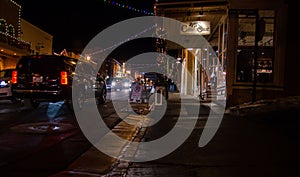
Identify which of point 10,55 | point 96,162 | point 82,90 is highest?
point 10,55

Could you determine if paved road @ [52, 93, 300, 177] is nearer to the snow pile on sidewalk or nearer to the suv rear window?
the snow pile on sidewalk

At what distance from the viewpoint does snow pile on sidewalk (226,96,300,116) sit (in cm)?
1240

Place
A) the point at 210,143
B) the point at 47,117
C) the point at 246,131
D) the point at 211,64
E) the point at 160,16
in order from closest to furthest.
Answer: the point at 210,143 < the point at 246,131 < the point at 47,117 < the point at 160,16 < the point at 211,64

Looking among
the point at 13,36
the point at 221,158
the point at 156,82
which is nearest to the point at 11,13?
the point at 13,36

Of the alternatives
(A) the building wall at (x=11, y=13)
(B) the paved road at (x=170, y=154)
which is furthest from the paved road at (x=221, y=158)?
(A) the building wall at (x=11, y=13)

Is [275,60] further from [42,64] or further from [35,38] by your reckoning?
[35,38]

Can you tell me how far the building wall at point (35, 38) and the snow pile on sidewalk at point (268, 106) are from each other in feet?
90.7

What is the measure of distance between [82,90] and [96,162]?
8.17m

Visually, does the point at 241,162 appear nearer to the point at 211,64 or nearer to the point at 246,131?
the point at 246,131

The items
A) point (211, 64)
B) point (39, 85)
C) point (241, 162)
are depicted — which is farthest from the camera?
point (211, 64)

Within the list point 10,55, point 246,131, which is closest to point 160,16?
point 246,131

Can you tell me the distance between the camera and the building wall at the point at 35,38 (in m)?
37.7

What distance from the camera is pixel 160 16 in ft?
52.5

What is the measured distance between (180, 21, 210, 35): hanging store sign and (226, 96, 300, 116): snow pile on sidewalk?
386cm
